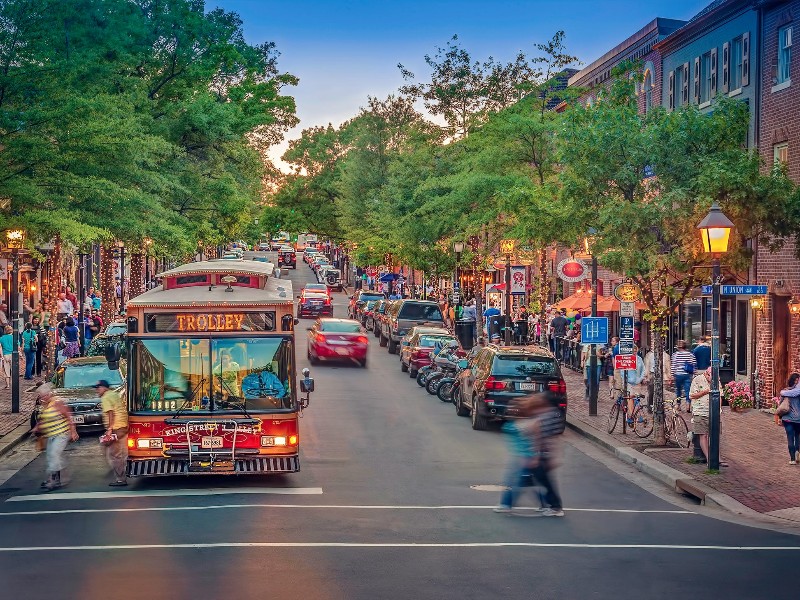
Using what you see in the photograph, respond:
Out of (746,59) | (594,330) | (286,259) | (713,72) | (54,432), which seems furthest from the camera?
(286,259)

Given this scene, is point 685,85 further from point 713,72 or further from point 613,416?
point 613,416

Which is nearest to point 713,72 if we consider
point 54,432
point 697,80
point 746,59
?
point 697,80

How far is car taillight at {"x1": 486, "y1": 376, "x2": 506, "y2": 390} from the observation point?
2561cm

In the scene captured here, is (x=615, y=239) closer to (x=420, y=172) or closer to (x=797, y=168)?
(x=797, y=168)

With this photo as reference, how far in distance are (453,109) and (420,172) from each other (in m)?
9.23

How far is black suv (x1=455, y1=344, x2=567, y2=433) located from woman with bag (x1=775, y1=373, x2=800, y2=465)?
5697mm

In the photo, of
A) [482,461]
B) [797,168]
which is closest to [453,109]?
[797,168]

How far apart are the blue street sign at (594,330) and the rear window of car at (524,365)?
3160 millimetres

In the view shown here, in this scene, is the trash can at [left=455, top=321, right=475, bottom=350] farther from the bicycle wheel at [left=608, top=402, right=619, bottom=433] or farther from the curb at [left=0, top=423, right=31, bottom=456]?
the curb at [left=0, top=423, right=31, bottom=456]

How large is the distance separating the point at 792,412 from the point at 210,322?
34.3ft

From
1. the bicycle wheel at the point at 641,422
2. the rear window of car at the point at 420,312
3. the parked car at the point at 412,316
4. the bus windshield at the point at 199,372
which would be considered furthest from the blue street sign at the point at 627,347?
the rear window of car at the point at 420,312

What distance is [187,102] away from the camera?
153ft

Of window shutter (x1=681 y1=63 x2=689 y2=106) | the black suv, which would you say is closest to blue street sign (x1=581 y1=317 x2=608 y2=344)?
the black suv

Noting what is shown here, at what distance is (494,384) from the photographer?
1009 inches
